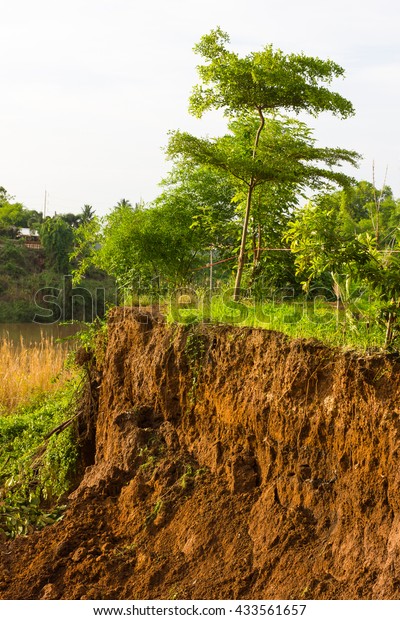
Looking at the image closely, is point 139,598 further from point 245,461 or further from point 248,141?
point 248,141

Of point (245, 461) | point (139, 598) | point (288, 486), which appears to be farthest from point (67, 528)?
point (288, 486)

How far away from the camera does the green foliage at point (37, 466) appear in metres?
9.66

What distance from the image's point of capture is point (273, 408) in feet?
24.4

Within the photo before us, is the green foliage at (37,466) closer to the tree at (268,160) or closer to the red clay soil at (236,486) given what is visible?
the red clay soil at (236,486)

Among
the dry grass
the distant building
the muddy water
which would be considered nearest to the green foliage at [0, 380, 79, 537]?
the dry grass

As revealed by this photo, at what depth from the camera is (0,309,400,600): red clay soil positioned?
6406mm

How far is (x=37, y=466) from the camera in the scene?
442 inches

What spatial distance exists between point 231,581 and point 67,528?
7.73ft

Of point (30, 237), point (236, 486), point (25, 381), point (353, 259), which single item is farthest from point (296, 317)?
point (30, 237)

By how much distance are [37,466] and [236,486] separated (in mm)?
4490

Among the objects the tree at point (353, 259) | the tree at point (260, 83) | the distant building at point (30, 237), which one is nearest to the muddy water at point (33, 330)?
the distant building at point (30, 237)

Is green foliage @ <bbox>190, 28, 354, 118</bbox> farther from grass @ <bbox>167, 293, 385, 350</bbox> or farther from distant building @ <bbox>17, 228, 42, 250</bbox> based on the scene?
distant building @ <bbox>17, 228, 42, 250</bbox>

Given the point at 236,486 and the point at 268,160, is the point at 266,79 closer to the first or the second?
the point at 268,160

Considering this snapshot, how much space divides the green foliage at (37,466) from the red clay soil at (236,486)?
25.1 inches
